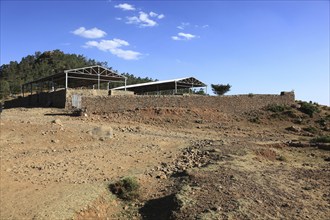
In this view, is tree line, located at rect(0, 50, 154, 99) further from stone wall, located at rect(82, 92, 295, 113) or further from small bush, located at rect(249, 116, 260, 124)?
small bush, located at rect(249, 116, 260, 124)

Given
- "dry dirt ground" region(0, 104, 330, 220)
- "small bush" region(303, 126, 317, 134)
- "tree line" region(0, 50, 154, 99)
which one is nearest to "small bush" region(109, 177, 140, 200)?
"dry dirt ground" region(0, 104, 330, 220)

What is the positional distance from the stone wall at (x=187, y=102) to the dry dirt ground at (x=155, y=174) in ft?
11.1

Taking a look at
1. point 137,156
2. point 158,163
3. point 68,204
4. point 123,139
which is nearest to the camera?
point 68,204

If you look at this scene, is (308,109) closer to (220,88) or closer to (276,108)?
(276,108)

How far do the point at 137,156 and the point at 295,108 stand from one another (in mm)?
17478

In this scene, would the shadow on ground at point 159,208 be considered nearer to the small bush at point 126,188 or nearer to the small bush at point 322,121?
the small bush at point 126,188

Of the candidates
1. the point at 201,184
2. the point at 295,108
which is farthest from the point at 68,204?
the point at 295,108

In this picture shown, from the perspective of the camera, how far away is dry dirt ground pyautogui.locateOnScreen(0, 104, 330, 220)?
8.90 metres

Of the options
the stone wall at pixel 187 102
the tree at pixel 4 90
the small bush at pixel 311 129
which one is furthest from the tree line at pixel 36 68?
the small bush at pixel 311 129

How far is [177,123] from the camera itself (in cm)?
2267

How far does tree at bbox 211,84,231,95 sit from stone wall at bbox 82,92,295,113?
22.8 ft

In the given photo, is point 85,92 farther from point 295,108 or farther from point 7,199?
point 7,199

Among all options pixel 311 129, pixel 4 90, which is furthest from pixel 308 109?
pixel 4 90

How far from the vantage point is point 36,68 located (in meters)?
76.1
